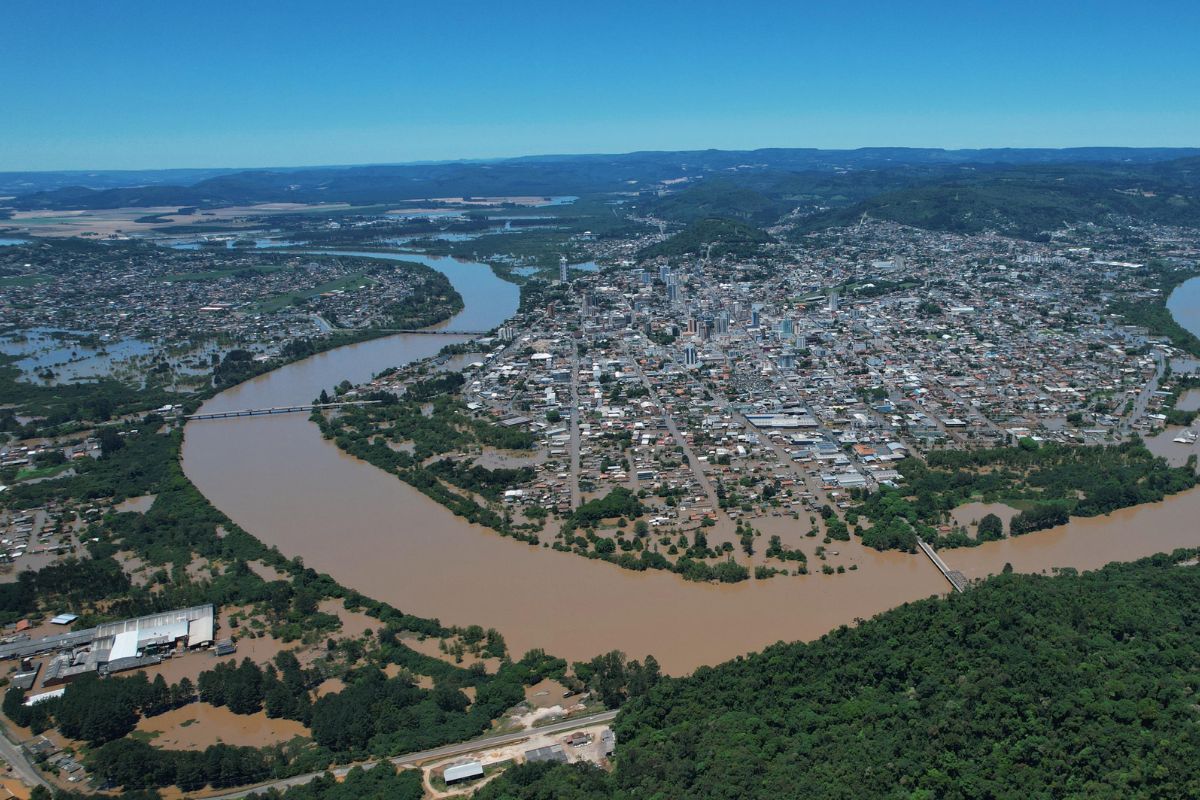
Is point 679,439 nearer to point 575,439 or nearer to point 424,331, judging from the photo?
point 575,439

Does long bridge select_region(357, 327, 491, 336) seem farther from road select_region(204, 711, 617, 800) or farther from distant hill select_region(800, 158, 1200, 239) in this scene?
distant hill select_region(800, 158, 1200, 239)

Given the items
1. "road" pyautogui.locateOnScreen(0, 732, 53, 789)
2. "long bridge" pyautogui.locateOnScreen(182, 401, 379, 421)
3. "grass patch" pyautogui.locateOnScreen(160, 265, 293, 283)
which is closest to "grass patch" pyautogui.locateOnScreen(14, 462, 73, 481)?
"long bridge" pyautogui.locateOnScreen(182, 401, 379, 421)

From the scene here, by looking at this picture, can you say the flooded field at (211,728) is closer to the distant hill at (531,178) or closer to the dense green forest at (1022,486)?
the dense green forest at (1022,486)

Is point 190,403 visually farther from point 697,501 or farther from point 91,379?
point 697,501

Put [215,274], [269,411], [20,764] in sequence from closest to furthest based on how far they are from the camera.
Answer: [20,764]
[269,411]
[215,274]

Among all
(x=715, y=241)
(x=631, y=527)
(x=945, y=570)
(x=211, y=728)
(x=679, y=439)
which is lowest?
(x=211, y=728)

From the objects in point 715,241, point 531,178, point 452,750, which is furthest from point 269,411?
point 531,178
